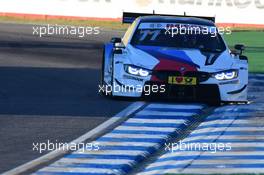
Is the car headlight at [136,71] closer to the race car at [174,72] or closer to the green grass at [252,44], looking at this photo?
the race car at [174,72]

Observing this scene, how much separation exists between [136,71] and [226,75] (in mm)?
1396

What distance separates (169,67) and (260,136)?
3360 millimetres

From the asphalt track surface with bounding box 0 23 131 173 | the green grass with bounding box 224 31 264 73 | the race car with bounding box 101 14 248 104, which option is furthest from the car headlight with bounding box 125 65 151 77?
the green grass with bounding box 224 31 264 73

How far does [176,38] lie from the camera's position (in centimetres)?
1738

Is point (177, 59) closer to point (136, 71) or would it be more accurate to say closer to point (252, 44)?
point (136, 71)

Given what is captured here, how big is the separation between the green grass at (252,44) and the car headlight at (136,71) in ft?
24.5

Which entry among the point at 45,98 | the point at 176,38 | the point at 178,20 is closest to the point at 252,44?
the point at 178,20

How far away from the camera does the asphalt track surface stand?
12.6 meters

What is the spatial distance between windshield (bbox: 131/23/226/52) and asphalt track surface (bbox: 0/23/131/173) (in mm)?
1216

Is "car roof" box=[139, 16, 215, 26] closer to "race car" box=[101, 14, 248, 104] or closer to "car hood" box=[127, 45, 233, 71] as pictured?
"race car" box=[101, 14, 248, 104]

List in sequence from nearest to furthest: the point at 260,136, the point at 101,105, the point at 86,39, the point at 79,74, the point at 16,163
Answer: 1. the point at 16,163
2. the point at 260,136
3. the point at 101,105
4. the point at 79,74
5. the point at 86,39

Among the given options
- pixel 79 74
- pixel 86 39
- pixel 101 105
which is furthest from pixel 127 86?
pixel 86 39

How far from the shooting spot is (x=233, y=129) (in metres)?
13.7

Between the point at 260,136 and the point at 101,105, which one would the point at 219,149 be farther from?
the point at 101,105
